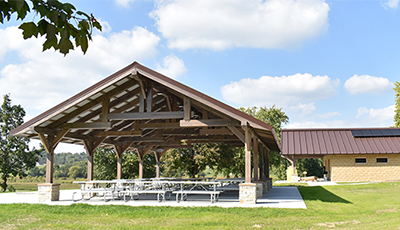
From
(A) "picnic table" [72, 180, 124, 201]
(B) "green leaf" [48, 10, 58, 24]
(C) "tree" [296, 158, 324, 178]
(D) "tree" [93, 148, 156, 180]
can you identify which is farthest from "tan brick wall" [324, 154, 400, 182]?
(B) "green leaf" [48, 10, 58, 24]

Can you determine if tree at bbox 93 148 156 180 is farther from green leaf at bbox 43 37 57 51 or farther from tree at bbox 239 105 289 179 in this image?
green leaf at bbox 43 37 57 51

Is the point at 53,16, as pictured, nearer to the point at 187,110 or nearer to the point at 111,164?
the point at 187,110

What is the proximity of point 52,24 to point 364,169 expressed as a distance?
23419 millimetres

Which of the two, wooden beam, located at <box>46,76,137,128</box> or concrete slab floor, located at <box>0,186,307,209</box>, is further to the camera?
wooden beam, located at <box>46,76,137,128</box>

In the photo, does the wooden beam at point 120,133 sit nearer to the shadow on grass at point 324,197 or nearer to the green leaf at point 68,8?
the shadow on grass at point 324,197

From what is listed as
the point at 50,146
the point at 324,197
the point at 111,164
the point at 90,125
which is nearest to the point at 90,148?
the point at 50,146

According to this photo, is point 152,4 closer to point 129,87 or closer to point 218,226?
point 129,87

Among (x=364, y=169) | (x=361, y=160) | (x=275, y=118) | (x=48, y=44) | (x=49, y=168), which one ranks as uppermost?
(x=275, y=118)

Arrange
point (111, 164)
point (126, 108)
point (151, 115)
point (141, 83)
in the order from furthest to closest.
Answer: point (111, 164) < point (126, 108) < point (151, 115) < point (141, 83)

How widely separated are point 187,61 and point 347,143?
13.8 metres

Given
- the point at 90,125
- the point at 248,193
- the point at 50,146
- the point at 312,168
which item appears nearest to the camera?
the point at 248,193

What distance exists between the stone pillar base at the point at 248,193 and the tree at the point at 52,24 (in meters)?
8.87

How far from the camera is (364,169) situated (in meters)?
22.4

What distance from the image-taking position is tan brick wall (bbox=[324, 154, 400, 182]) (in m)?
22.1
